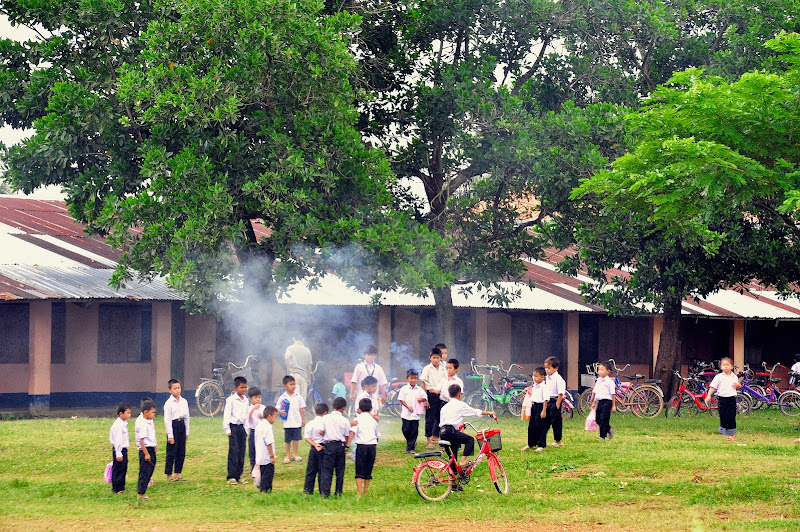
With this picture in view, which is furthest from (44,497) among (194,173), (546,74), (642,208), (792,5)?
(792,5)

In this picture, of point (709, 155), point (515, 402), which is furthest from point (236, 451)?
point (515, 402)

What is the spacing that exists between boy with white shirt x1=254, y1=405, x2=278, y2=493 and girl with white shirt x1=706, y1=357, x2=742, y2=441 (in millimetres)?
7707

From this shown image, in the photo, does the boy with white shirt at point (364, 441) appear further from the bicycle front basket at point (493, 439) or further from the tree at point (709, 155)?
the tree at point (709, 155)

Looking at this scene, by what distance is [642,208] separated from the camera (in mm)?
16328

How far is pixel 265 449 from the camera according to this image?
1206cm

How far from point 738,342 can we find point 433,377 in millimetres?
17331

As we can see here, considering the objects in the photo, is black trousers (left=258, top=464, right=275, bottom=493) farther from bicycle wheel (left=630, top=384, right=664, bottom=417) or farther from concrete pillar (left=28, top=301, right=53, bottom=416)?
bicycle wheel (left=630, top=384, right=664, bottom=417)

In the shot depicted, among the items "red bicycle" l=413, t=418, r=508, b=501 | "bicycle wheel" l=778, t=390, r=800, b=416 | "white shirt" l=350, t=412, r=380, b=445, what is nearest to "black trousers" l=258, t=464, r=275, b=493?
"white shirt" l=350, t=412, r=380, b=445

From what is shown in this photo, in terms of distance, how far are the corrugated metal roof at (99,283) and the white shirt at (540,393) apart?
5413 millimetres

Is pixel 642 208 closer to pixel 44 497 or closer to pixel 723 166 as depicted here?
pixel 723 166

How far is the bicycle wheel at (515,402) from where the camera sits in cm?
2133

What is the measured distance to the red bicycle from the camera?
11.4m

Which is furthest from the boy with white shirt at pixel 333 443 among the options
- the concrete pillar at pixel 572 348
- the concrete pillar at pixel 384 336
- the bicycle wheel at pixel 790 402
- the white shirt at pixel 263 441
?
the concrete pillar at pixel 572 348

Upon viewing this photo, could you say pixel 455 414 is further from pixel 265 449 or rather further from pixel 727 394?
pixel 727 394
